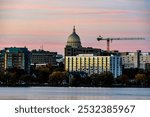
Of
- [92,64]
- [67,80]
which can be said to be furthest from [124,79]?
[92,64]

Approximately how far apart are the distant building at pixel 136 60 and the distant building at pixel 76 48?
8.62m

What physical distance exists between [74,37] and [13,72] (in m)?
20.6

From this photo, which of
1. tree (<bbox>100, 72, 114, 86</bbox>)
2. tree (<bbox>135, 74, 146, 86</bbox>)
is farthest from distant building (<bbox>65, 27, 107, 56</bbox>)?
tree (<bbox>135, 74, 146, 86</bbox>)

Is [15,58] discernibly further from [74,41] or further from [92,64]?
[92,64]

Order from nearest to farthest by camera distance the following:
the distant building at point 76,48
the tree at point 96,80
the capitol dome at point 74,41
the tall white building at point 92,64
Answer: the tree at point 96,80 < the tall white building at point 92,64 < the distant building at point 76,48 < the capitol dome at point 74,41

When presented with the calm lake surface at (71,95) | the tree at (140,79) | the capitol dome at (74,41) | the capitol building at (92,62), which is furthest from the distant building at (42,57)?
the calm lake surface at (71,95)

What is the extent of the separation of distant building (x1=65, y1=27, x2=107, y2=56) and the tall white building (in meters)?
1.98

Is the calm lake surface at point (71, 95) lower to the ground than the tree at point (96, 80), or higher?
higher

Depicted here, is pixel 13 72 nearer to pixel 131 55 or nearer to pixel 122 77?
pixel 122 77

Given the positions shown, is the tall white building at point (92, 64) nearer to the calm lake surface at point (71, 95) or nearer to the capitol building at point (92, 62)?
the capitol building at point (92, 62)

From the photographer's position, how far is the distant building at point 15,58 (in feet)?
320

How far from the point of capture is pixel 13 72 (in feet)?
269

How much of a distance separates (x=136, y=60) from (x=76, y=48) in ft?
54.5

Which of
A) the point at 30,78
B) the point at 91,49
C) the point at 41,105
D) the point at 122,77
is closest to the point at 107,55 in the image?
the point at 91,49
